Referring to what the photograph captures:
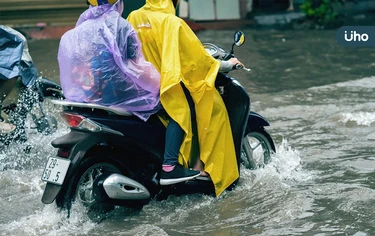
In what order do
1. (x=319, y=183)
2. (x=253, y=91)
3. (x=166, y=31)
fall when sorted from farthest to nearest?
(x=253, y=91)
(x=319, y=183)
(x=166, y=31)

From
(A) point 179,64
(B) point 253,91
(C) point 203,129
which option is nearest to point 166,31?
(A) point 179,64

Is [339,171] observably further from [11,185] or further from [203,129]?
[11,185]

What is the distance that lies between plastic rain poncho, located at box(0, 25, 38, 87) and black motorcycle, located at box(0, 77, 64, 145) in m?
0.09

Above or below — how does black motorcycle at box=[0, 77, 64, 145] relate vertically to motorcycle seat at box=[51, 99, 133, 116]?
below

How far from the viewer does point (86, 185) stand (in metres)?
5.00

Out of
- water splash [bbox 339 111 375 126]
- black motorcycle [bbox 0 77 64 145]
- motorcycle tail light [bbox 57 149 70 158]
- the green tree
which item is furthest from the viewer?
the green tree

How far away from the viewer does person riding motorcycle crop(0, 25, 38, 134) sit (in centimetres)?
646

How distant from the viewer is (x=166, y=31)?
5.12 metres

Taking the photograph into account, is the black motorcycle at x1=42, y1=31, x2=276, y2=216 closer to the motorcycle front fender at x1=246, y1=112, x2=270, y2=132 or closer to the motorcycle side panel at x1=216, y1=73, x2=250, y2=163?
the motorcycle side panel at x1=216, y1=73, x2=250, y2=163

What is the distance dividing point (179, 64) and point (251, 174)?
49.3 inches

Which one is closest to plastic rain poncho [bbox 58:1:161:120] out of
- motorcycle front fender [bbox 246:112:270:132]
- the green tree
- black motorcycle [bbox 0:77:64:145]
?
motorcycle front fender [bbox 246:112:270:132]

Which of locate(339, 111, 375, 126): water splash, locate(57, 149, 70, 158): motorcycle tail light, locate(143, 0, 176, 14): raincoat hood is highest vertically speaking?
locate(143, 0, 176, 14): raincoat hood

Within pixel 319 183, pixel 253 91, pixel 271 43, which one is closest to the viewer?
pixel 319 183

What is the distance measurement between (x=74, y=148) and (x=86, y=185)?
314 millimetres
